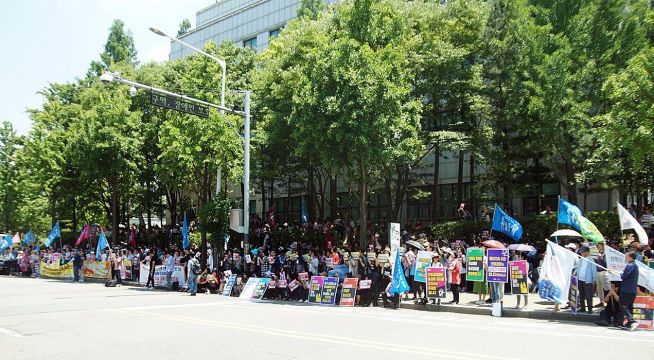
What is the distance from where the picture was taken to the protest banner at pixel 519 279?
50.1 ft

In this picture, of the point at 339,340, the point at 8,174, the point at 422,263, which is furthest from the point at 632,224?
the point at 8,174

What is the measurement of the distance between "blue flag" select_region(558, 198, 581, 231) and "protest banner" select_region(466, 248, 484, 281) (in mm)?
2437

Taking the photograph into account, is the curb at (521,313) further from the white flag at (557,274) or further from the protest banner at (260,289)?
A: the protest banner at (260,289)

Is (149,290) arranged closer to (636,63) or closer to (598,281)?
(598,281)

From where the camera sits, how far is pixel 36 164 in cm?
3731

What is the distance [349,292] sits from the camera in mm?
17969

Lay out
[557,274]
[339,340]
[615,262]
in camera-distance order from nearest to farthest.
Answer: [339,340]
[615,262]
[557,274]

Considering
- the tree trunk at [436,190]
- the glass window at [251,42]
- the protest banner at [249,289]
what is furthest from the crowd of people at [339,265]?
the glass window at [251,42]

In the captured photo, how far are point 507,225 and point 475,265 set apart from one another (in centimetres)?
185

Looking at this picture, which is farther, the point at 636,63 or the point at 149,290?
the point at 149,290

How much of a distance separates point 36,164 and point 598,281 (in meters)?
34.8

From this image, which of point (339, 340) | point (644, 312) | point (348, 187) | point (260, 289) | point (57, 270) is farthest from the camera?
point (57, 270)

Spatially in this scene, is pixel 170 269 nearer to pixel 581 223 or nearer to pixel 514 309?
pixel 514 309

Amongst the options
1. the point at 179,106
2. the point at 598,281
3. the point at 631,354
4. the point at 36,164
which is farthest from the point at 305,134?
the point at 36,164
